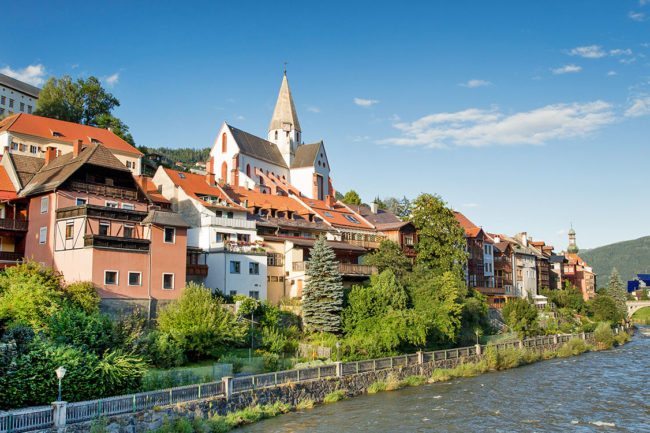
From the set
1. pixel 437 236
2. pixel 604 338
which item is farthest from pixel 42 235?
pixel 604 338

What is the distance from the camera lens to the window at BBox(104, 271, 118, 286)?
3903 cm

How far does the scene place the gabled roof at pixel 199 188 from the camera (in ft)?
181

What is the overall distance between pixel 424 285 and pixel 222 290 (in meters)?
18.7

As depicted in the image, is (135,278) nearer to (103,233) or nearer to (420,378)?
(103,233)

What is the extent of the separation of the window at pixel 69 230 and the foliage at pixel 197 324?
7834 millimetres

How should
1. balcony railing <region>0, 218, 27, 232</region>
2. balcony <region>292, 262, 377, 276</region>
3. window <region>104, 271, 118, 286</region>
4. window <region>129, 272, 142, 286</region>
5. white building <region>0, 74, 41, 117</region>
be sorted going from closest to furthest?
window <region>104, 271, 118, 286</region>, window <region>129, 272, 142, 286</region>, balcony railing <region>0, 218, 27, 232</region>, balcony <region>292, 262, 377, 276</region>, white building <region>0, 74, 41, 117</region>

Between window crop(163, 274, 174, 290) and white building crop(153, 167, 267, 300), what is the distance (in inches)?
193

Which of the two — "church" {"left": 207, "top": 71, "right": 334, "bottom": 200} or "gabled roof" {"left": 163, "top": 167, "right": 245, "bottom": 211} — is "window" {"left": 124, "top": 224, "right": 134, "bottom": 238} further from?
"church" {"left": 207, "top": 71, "right": 334, "bottom": 200}

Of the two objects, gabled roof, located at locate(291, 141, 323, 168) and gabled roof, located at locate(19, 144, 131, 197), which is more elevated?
gabled roof, located at locate(291, 141, 323, 168)

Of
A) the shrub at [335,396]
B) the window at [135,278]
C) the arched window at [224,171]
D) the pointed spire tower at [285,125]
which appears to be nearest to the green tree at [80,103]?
the arched window at [224,171]

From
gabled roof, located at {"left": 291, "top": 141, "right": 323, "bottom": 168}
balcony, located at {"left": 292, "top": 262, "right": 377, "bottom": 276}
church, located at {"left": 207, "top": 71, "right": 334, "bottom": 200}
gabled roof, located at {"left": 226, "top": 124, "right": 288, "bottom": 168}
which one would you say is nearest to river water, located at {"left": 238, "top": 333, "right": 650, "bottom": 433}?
balcony, located at {"left": 292, "top": 262, "right": 377, "bottom": 276}

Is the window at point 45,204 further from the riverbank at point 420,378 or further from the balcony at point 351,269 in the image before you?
the riverbank at point 420,378

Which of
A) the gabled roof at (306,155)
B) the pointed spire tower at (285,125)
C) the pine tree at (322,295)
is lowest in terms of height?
the pine tree at (322,295)

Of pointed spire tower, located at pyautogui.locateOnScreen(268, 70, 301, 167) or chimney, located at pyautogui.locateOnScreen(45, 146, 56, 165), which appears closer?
chimney, located at pyautogui.locateOnScreen(45, 146, 56, 165)
